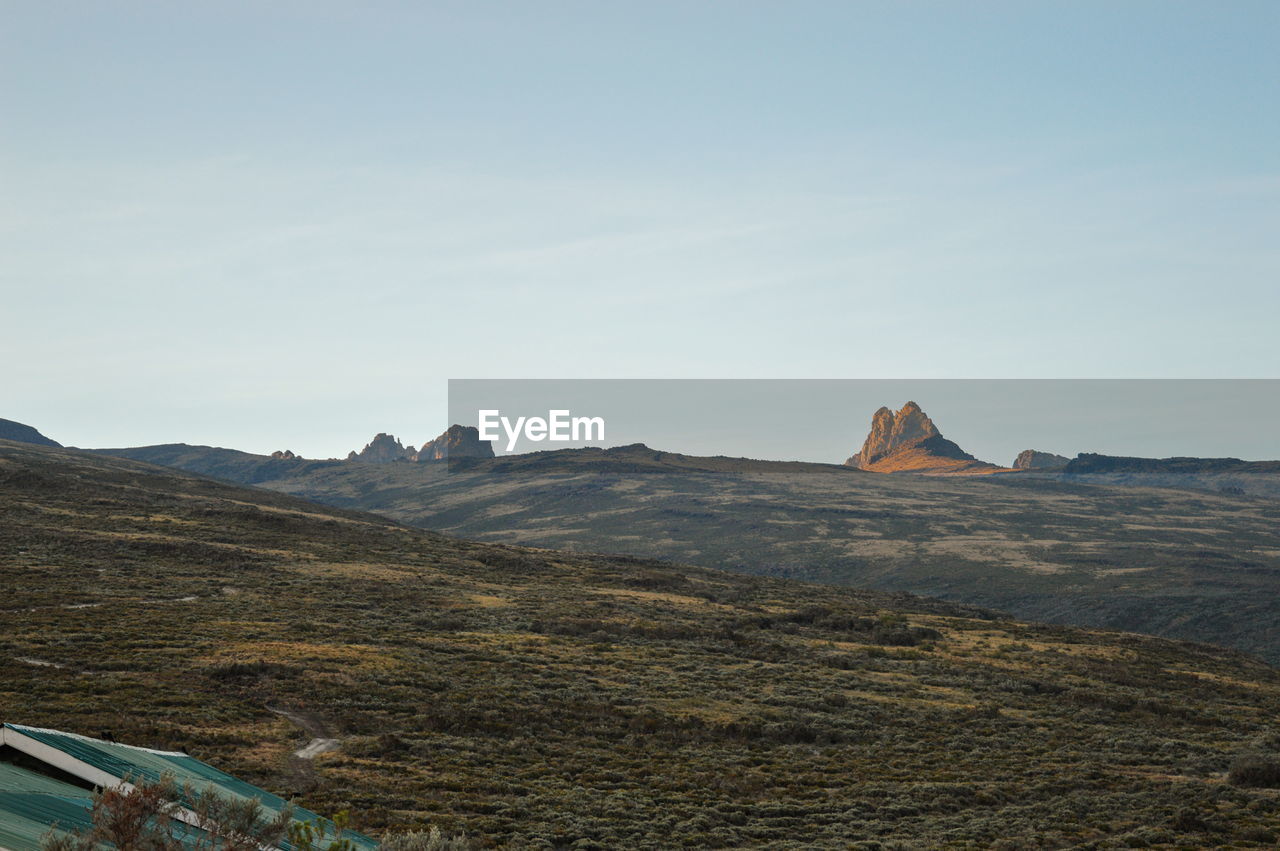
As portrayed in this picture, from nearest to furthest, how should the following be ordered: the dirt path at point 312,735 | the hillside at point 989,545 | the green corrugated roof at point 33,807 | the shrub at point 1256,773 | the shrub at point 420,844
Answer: the green corrugated roof at point 33,807
the shrub at point 420,844
the dirt path at point 312,735
the shrub at point 1256,773
the hillside at point 989,545

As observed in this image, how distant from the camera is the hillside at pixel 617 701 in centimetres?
2778

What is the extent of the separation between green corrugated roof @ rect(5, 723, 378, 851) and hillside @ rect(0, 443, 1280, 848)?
594 centimetres

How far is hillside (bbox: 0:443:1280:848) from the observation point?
91.1 feet

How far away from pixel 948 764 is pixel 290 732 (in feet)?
70.9

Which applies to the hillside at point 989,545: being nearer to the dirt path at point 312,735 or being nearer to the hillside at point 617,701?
the hillside at point 617,701

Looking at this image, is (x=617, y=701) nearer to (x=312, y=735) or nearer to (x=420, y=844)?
(x=312, y=735)

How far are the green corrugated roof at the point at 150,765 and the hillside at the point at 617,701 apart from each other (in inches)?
234

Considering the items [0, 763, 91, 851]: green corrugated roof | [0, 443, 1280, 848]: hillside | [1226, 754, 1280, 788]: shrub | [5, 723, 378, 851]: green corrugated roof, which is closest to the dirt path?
[0, 443, 1280, 848]: hillside

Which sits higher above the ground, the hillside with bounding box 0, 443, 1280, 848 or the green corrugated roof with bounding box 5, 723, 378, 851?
the green corrugated roof with bounding box 5, 723, 378, 851

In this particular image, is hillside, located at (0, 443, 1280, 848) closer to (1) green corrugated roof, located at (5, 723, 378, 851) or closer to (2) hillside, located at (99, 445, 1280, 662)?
(1) green corrugated roof, located at (5, 723, 378, 851)

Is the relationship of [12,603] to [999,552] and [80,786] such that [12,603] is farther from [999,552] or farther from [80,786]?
[999,552]

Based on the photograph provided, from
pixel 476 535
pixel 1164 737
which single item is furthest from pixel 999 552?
pixel 1164 737

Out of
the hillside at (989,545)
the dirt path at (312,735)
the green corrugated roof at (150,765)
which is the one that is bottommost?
the hillside at (989,545)

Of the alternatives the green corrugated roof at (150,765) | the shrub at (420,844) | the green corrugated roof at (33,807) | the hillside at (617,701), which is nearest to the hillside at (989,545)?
the hillside at (617,701)
